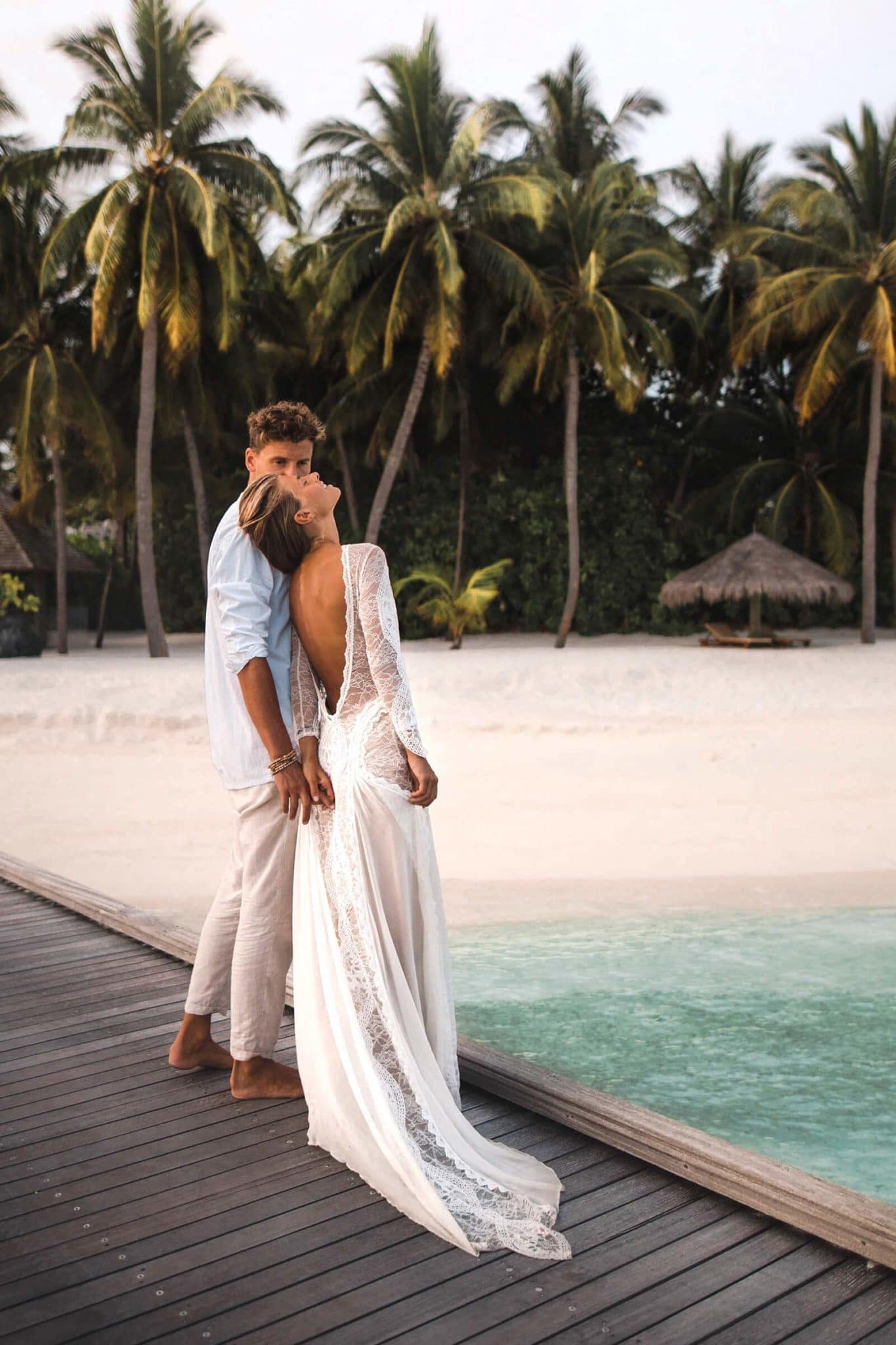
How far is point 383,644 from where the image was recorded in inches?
102

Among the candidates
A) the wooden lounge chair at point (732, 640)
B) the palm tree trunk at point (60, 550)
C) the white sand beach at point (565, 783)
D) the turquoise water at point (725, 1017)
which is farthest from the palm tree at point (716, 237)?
the turquoise water at point (725, 1017)

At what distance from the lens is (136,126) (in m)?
18.8

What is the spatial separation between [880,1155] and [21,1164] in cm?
294

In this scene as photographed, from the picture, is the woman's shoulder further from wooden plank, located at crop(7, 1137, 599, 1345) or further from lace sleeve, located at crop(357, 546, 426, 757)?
wooden plank, located at crop(7, 1137, 599, 1345)

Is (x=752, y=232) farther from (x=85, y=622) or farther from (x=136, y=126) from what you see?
(x=85, y=622)

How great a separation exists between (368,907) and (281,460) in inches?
40.6

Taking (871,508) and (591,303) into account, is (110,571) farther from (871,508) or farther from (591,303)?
(871,508)

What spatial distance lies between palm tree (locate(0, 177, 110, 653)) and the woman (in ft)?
62.0

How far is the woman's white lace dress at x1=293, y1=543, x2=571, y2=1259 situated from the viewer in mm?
2449

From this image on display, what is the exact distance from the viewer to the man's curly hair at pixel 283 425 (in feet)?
9.23

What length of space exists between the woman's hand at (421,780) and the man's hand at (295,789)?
24cm

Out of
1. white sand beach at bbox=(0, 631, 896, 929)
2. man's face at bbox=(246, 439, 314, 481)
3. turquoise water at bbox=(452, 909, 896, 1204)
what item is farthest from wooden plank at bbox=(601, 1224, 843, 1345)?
white sand beach at bbox=(0, 631, 896, 929)

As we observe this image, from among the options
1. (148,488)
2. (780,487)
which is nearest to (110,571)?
(148,488)

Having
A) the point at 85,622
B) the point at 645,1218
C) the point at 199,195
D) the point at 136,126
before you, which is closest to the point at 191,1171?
the point at 645,1218
